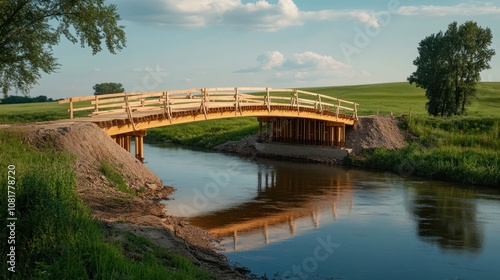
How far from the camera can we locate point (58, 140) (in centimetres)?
2156

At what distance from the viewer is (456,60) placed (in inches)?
1901

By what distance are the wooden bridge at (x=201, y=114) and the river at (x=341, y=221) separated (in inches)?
143

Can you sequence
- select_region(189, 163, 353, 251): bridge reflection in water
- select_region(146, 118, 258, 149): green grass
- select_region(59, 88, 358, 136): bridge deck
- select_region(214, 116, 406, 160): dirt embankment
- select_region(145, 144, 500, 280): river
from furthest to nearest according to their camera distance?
select_region(146, 118, 258, 149): green grass → select_region(214, 116, 406, 160): dirt embankment → select_region(59, 88, 358, 136): bridge deck → select_region(189, 163, 353, 251): bridge reflection in water → select_region(145, 144, 500, 280): river

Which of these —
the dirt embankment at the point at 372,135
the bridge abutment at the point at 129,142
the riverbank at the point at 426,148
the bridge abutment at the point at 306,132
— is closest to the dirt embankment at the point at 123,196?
the bridge abutment at the point at 129,142

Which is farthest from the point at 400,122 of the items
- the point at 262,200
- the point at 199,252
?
the point at 199,252

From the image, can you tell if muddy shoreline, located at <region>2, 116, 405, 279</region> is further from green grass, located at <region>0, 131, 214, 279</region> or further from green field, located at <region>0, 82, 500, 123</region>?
green field, located at <region>0, 82, 500, 123</region>

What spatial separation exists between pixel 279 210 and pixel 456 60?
106 ft

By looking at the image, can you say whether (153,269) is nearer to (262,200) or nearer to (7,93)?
(262,200)

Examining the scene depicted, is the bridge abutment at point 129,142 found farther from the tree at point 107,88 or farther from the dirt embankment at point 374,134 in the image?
the tree at point 107,88

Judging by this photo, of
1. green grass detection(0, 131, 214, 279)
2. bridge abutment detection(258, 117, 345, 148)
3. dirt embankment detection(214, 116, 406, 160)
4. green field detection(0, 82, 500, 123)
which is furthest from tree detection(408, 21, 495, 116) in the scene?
green grass detection(0, 131, 214, 279)

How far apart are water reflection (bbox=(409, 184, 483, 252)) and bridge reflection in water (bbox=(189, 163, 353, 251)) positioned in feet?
10.9

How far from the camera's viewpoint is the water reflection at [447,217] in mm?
18250

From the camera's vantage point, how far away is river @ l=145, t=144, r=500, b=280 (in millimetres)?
15297

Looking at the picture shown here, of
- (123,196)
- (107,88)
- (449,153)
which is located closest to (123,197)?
(123,196)
